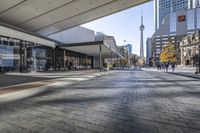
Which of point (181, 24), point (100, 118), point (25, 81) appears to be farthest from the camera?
point (181, 24)

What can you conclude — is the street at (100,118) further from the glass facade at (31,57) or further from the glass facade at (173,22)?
the glass facade at (173,22)

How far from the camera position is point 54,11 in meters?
27.6

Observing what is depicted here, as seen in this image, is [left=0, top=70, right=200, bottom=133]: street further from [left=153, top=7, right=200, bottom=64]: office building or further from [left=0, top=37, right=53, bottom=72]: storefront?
[left=153, top=7, right=200, bottom=64]: office building

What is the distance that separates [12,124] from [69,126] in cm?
136

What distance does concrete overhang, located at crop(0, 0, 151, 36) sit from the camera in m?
24.6

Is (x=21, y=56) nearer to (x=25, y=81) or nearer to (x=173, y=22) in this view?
(x=25, y=81)

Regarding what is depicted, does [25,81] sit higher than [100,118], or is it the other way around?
[25,81]

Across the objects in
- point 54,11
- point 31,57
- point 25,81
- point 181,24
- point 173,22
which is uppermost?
point 173,22

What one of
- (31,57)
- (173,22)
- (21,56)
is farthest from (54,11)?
(173,22)

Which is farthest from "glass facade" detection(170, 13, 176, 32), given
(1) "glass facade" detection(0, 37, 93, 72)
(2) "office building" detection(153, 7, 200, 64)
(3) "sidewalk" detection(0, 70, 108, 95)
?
(3) "sidewalk" detection(0, 70, 108, 95)

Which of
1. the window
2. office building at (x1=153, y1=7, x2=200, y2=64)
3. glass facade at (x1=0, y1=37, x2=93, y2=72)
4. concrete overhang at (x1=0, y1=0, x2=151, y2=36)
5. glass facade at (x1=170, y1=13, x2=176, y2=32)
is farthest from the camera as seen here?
glass facade at (x1=170, y1=13, x2=176, y2=32)

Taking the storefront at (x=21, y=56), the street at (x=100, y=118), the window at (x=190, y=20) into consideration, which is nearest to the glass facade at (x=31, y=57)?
the storefront at (x=21, y=56)

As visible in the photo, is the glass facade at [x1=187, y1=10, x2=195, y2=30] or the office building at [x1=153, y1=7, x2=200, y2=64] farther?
the glass facade at [x1=187, y1=10, x2=195, y2=30]

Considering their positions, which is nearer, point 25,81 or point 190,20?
point 25,81
